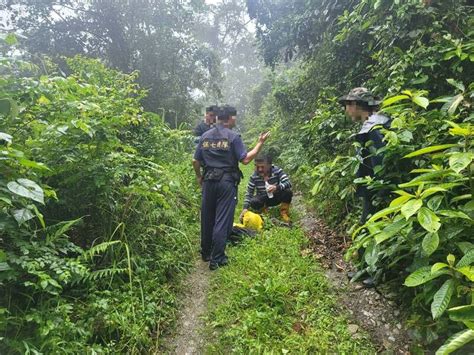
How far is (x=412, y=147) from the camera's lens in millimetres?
2865

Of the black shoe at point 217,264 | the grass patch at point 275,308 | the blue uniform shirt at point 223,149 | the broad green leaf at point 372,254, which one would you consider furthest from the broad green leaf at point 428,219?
the black shoe at point 217,264

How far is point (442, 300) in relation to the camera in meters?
1.89

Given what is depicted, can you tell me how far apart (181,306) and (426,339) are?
228 centimetres

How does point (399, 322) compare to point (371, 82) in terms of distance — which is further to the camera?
point (371, 82)

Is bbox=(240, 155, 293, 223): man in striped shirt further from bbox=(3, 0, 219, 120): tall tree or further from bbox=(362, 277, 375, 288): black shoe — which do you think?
bbox=(3, 0, 219, 120): tall tree

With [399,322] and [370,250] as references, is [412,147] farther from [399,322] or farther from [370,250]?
[399,322]

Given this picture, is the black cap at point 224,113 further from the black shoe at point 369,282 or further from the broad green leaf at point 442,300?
the broad green leaf at point 442,300

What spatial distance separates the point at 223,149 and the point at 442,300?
309cm

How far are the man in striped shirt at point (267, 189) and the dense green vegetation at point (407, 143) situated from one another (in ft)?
1.89

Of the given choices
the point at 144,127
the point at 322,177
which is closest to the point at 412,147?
the point at 322,177

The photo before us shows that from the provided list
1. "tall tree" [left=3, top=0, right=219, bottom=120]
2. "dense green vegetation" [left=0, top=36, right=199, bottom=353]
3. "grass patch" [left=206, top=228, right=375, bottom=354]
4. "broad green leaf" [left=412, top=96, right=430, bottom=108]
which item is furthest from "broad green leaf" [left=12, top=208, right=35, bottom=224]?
"tall tree" [left=3, top=0, right=219, bottom=120]

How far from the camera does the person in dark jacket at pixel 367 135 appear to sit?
3205 mm

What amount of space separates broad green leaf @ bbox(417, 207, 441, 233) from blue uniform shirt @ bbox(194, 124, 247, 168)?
8.69 ft

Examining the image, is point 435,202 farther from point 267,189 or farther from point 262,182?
point 262,182
